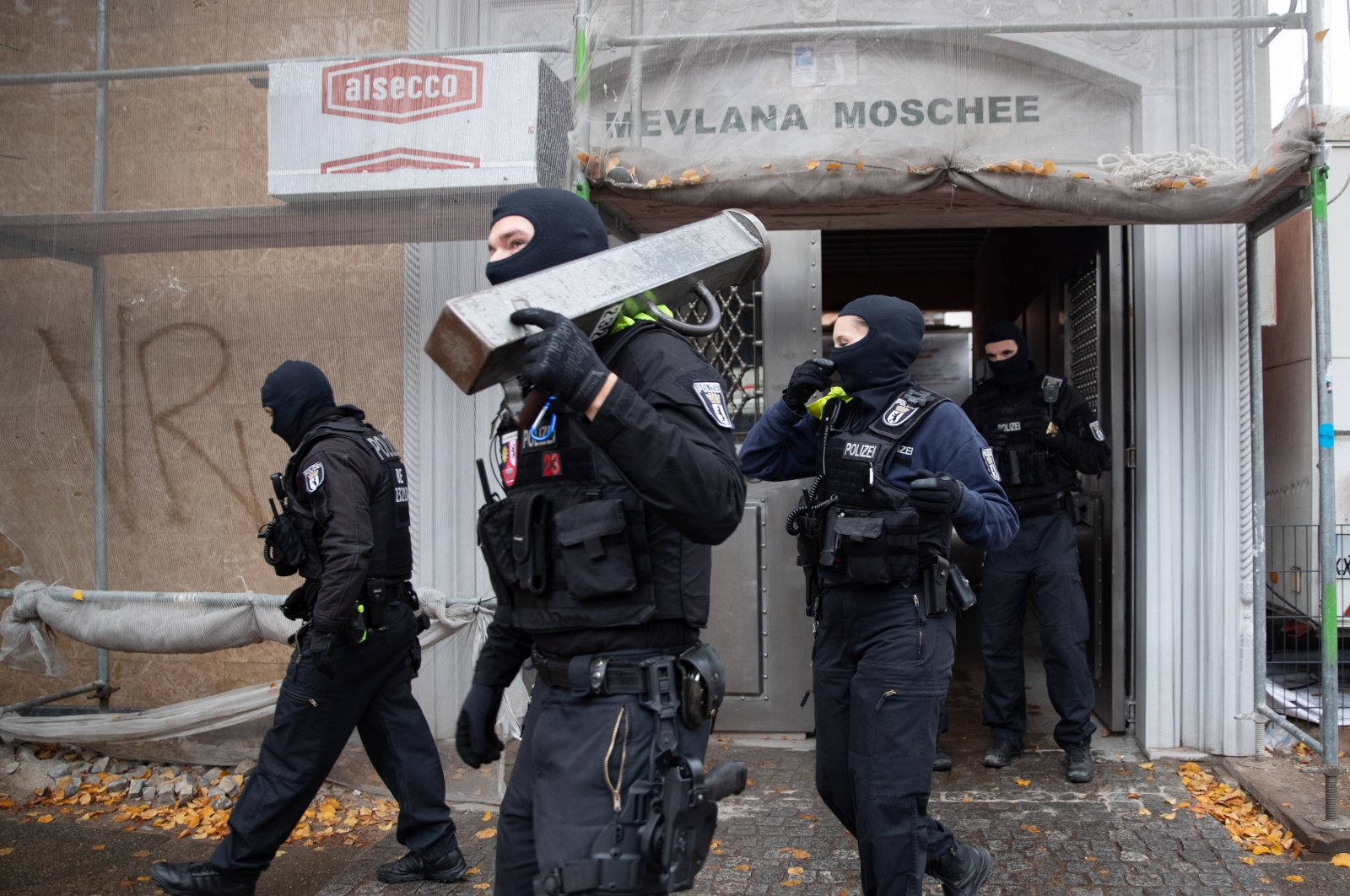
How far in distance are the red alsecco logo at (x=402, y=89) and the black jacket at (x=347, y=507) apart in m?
1.27

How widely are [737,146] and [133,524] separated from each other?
3628 millimetres

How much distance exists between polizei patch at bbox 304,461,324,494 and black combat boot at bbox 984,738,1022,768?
335cm

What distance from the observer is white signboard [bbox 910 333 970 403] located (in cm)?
1105

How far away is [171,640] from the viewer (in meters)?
4.88

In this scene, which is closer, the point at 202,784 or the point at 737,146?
the point at 737,146

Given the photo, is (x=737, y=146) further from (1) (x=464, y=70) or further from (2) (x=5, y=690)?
(2) (x=5, y=690)

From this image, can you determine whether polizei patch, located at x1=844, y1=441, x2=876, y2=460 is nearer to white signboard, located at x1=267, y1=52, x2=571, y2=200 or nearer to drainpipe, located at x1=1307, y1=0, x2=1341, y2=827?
white signboard, located at x1=267, y1=52, x2=571, y2=200

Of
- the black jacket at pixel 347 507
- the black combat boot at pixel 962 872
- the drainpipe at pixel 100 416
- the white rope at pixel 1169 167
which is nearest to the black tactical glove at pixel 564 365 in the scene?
the black jacket at pixel 347 507

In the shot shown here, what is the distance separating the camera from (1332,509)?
4.39m

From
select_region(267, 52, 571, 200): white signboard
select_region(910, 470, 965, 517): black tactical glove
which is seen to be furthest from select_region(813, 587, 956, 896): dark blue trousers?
select_region(267, 52, 571, 200): white signboard

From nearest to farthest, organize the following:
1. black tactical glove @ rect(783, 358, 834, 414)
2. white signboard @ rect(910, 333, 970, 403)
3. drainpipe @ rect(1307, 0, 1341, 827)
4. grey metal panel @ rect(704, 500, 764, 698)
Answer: black tactical glove @ rect(783, 358, 834, 414), drainpipe @ rect(1307, 0, 1341, 827), grey metal panel @ rect(704, 500, 764, 698), white signboard @ rect(910, 333, 970, 403)

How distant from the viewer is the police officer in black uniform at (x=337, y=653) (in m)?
3.78

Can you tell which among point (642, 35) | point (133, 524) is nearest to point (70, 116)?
point (133, 524)

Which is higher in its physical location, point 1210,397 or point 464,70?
point 464,70
